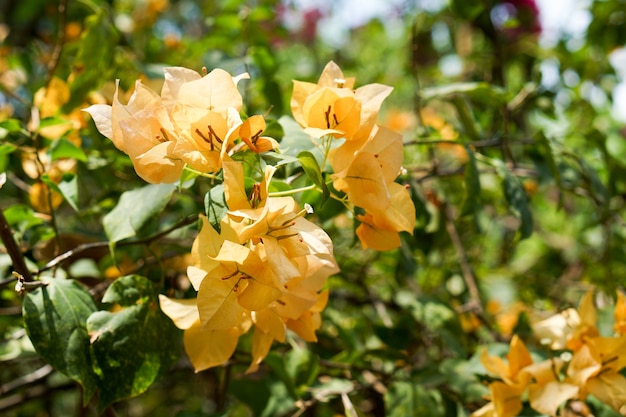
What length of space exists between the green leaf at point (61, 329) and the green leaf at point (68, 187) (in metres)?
0.18

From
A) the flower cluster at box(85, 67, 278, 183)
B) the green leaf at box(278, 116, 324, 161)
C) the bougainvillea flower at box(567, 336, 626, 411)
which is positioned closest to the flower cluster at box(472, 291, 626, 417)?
the bougainvillea flower at box(567, 336, 626, 411)

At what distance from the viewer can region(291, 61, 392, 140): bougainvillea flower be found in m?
0.61

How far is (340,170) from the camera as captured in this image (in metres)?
0.62

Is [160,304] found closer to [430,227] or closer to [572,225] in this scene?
[430,227]

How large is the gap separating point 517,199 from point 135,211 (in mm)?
518

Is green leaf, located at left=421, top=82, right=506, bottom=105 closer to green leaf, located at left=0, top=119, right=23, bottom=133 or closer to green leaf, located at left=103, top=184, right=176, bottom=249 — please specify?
green leaf, located at left=103, top=184, right=176, bottom=249

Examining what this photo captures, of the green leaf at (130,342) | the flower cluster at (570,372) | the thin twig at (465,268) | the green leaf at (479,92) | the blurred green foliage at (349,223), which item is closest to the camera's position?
the green leaf at (130,342)

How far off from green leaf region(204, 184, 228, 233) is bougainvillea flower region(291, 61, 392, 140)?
10 cm

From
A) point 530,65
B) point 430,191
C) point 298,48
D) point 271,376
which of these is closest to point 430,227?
point 430,191

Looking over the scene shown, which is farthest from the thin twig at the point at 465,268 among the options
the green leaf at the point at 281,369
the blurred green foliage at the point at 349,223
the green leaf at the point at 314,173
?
the green leaf at the point at 314,173

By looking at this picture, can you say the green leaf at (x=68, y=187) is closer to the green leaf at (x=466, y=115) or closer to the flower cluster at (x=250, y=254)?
the flower cluster at (x=250, y=254)

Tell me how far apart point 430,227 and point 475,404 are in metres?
0.33

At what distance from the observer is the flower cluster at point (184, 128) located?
0.58 m

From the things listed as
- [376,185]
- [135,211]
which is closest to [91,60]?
[135,211]
